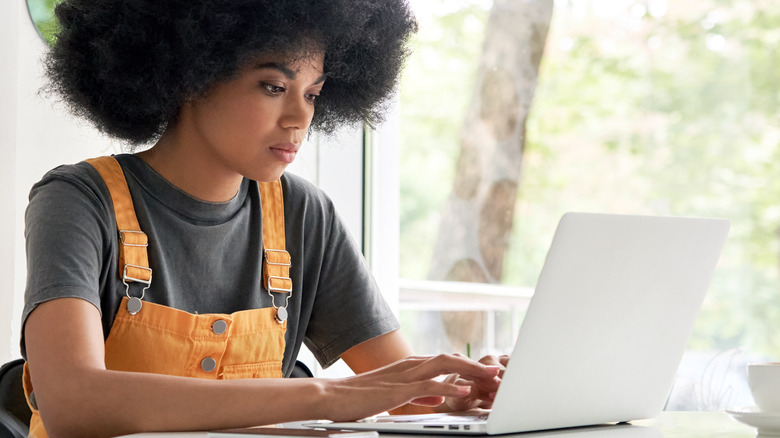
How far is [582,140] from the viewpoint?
11.0 ft

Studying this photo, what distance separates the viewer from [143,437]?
0.86 m

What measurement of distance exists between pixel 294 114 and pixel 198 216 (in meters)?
0.26

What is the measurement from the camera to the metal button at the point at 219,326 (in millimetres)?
1328

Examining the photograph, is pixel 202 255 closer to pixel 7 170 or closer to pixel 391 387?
pixel 7 170

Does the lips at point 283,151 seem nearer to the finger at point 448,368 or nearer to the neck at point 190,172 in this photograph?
the neck at point 190,172

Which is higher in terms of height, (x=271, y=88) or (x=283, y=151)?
(x=271, y=88)

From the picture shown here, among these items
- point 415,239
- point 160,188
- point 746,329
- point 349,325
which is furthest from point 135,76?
point 746,329

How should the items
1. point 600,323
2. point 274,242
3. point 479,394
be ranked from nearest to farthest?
point 600,323 → point 479,394 → point 274,242

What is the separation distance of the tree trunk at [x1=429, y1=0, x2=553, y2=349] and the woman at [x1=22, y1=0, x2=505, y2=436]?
1.70 metres

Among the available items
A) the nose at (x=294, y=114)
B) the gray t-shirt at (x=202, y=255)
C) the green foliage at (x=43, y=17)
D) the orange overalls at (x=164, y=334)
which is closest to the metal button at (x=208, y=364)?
the orange overalls at (x=164, y=334)

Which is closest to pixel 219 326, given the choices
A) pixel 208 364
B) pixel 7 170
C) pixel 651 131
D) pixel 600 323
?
pixel 208 364

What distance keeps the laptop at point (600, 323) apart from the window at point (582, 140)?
7.14ft

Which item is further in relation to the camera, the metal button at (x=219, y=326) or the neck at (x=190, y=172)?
the neck at (x=190, y=172)

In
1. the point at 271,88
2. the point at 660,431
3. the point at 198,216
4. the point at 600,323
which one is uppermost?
the point at 271,88
